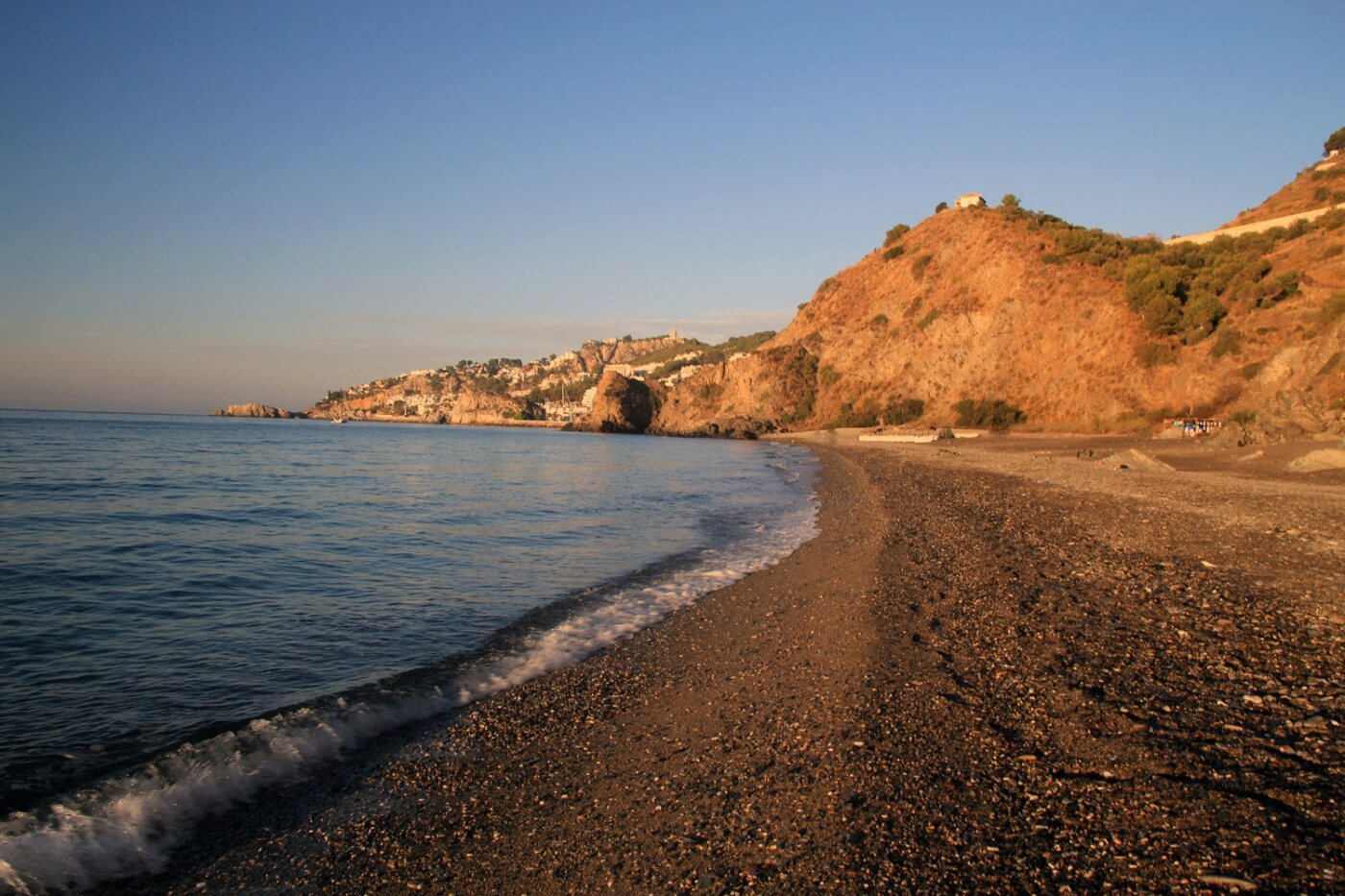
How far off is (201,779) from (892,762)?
4.99m

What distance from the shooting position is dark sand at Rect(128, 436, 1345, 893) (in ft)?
11.7

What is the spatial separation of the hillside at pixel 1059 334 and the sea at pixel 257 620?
2568 centimetres

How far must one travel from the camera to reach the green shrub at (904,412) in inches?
2633

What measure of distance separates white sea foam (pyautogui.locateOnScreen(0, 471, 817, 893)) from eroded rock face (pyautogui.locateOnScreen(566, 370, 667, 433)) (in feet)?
337

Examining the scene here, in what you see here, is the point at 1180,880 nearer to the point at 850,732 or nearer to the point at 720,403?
the point at 850,732

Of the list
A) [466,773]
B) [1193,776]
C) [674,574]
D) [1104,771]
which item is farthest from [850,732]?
[674,574]

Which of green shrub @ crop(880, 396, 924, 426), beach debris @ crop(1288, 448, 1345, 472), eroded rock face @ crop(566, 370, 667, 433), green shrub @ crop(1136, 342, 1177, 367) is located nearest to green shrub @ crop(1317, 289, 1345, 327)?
green shrub @ crop(1136, 342, 1177, 367)

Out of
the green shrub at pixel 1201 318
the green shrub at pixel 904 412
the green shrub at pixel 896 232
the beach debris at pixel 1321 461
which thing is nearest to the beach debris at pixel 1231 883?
the beach debris at pixel 1321 461

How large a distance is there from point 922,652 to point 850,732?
6.89 feet

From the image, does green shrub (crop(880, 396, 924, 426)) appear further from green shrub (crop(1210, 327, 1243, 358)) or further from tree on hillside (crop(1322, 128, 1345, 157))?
tree on hillside (crop(1322, 128, 1345, 157))

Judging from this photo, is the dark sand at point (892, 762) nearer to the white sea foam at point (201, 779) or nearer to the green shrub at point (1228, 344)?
the white sea foam at point (201, 779)

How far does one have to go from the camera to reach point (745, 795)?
4363 mm

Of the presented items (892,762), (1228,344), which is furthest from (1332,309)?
(892,762)

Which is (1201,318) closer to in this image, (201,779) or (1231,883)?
(1231,883)
